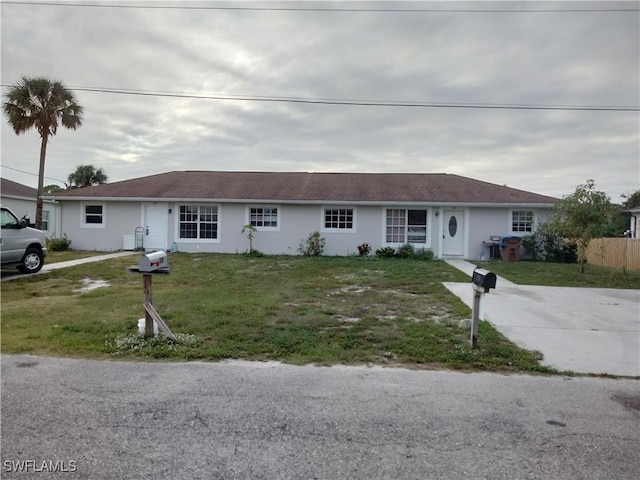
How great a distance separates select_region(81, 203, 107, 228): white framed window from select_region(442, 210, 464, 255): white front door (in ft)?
51.1

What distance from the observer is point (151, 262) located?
4.99m

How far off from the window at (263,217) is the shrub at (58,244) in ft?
28.0

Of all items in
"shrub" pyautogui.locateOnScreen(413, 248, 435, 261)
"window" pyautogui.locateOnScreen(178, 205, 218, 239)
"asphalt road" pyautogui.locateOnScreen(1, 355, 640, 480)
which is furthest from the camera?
"window" pyautogui.locateOnScreen(178, 205, 218, 239)

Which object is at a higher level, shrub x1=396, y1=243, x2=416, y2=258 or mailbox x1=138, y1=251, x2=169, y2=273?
mailbox x1=138, y1=251, x2=169, y2=273

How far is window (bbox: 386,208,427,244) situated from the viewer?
1756cm

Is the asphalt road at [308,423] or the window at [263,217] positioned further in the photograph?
the window at [263,217]

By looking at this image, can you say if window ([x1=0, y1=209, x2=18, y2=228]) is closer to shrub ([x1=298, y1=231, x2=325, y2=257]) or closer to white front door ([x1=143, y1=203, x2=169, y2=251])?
white front door ([x1=143, y1=203, x2=169, y2=251])

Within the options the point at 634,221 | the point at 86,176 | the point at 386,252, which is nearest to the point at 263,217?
the point at 386,252

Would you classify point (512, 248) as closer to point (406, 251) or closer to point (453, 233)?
point (453, 233)

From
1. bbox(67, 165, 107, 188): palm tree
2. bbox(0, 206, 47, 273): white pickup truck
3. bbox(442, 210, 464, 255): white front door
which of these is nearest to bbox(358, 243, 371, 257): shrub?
bbox(442, 210, 464, 255): white front door

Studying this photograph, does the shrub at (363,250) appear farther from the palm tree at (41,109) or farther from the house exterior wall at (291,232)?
the palm tree at (41,109)

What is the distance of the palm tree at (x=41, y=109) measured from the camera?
1919cm

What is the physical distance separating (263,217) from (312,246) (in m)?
2.66

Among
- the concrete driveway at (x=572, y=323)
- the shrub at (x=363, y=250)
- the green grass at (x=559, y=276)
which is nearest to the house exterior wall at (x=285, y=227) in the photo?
the shrub at (x=363, y=250)
